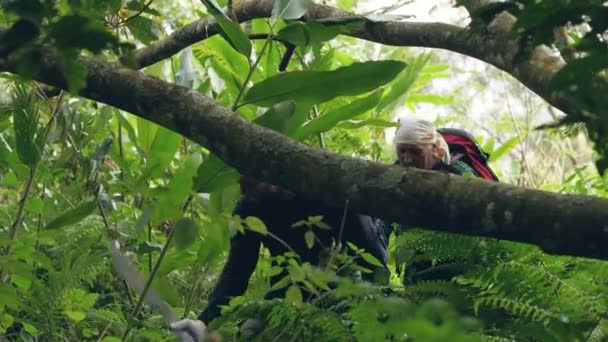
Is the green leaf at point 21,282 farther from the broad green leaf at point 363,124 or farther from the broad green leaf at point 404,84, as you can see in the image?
the broad green leaf at point 404,84

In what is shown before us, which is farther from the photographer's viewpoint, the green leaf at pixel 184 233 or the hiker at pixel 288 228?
the hiker at pixel 288 228

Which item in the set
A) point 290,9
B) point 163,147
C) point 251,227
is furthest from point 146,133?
point 251,227

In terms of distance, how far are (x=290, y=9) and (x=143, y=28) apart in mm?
603

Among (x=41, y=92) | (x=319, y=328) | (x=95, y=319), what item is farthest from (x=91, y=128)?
(x=319, y=328)

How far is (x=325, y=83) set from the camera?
3.03 m

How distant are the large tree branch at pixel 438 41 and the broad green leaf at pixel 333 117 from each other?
0.91ft

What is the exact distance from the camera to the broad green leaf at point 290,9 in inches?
126

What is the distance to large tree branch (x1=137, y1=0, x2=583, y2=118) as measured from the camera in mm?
3166

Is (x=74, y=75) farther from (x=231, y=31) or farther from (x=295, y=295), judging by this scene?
(x=231, y=31)

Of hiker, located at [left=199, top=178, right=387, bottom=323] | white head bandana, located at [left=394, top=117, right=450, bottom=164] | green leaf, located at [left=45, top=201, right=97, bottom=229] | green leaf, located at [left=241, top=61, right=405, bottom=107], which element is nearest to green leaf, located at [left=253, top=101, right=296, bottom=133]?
green leaf, located at [left=241, top=61, right=405, bottom=107]

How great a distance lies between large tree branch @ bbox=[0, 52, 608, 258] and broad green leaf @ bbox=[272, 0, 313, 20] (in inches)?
29.1

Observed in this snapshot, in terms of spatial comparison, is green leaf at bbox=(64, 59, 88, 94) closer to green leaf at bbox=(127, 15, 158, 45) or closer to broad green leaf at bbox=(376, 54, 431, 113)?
green leaf at bbox=(127, 15, 158, 45)

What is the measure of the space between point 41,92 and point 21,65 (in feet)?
7.67

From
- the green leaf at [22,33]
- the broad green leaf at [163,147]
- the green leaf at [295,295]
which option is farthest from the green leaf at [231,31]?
the green leaf at [22,33]
